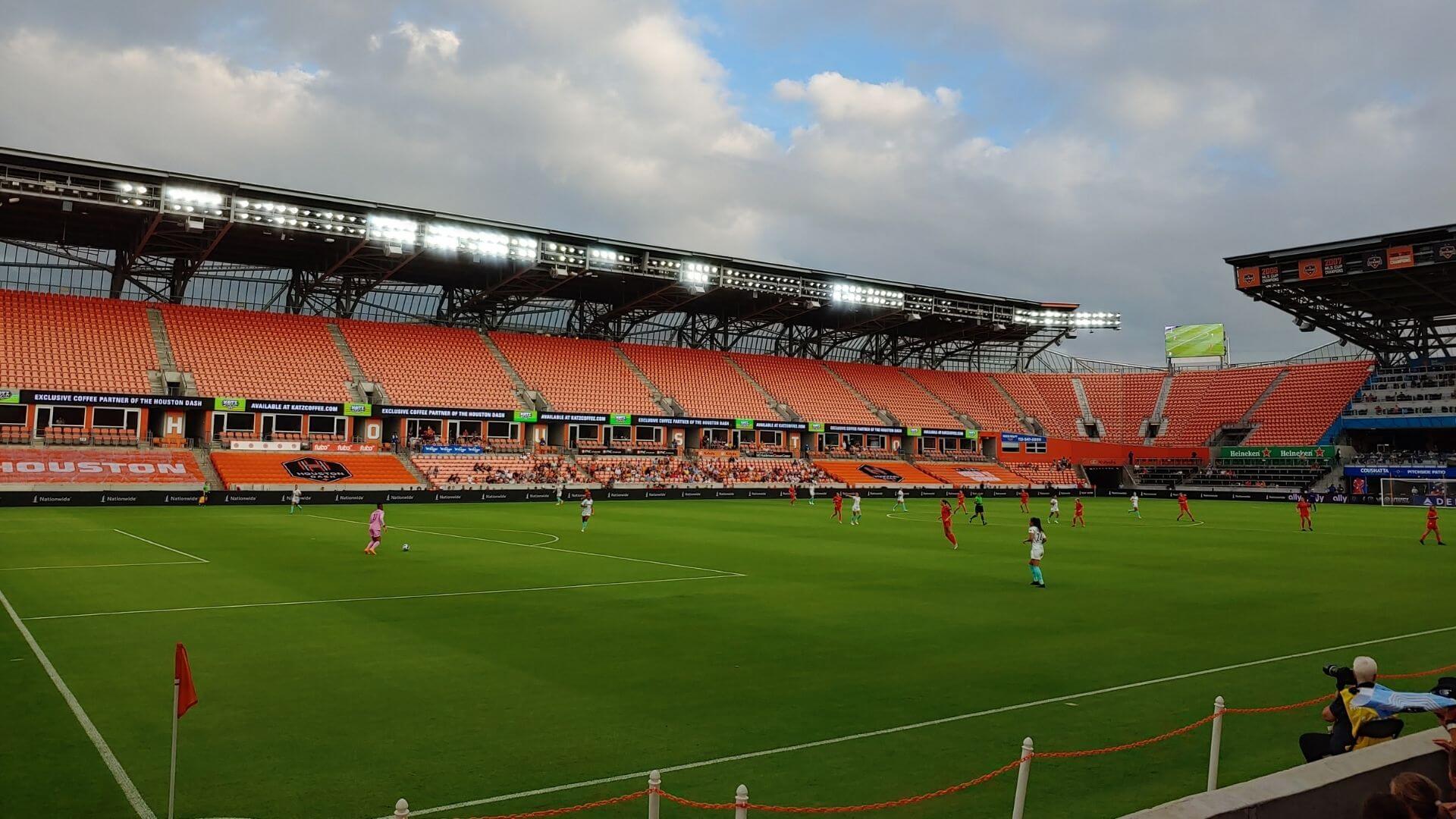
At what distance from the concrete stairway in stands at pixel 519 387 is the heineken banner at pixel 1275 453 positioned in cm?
5767

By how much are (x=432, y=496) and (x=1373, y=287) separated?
223ft

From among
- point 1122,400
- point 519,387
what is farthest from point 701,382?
point 1122,400

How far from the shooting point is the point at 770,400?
79.1 meters

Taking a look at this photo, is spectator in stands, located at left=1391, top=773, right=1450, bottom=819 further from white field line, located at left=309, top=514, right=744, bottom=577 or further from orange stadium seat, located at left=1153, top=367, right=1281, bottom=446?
orange stadium seat, located at left=1153, top=367, right=1281, bottom=446

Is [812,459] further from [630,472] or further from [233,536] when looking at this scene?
[233,536]

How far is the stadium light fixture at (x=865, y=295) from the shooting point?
251 ft

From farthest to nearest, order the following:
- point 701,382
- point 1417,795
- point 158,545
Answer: point 701,382 < point 158,545 < point 1417,795

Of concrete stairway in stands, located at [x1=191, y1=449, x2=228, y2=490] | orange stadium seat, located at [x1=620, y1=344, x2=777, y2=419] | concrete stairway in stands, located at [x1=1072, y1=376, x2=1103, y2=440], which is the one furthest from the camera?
concrete stairway in stands, located at [x1=1072, y1=376, x2=1103, y2=440]

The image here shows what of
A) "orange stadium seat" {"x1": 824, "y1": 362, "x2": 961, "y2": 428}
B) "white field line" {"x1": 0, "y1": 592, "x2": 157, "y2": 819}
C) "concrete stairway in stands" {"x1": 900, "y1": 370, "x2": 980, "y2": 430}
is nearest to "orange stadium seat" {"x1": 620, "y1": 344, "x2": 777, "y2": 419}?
"orange stadium seat" {"x1": 824, "y1": 362, "x2": 961, "y2": 428}

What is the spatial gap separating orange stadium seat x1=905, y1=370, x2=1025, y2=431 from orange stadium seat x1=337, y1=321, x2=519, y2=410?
43.5 metres

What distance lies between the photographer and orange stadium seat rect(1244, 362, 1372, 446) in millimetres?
78062

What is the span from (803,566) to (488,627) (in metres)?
11.3

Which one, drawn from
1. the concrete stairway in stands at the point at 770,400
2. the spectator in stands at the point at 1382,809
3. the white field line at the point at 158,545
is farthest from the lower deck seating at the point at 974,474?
the spectator in stands at the point at 1382,809

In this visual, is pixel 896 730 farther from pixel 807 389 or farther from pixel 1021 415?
pixel 1021 415
